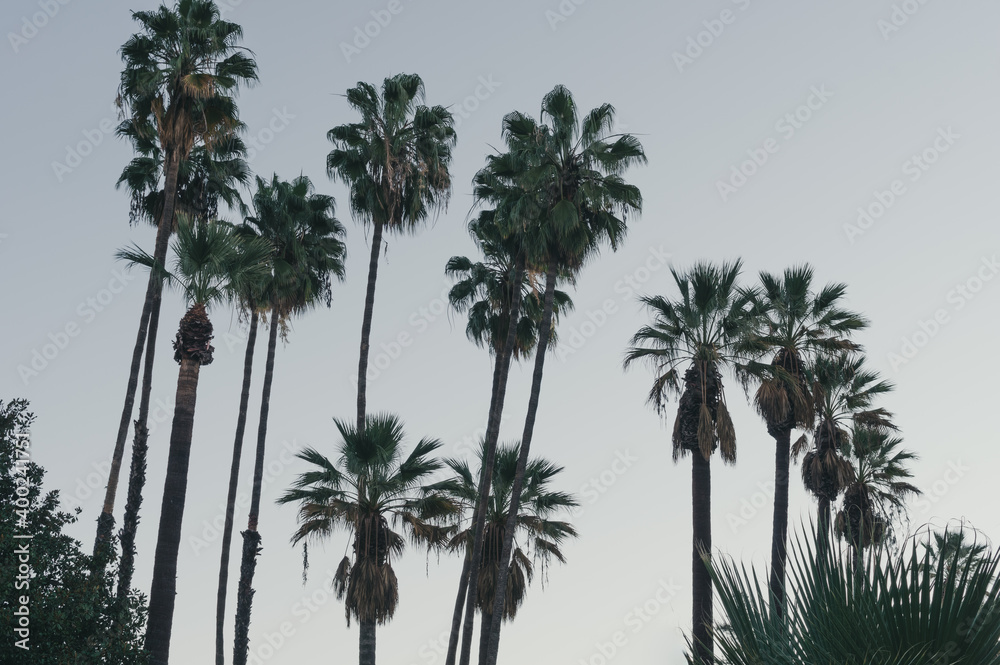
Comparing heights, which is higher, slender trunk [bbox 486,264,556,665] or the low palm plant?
A: slender trunk [bbox 486,264,556,665]

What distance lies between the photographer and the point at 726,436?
3005 cm

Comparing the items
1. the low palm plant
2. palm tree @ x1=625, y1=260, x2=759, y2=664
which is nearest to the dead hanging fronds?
palm tree @ x1=625, y1=260, x2=759, y2=664

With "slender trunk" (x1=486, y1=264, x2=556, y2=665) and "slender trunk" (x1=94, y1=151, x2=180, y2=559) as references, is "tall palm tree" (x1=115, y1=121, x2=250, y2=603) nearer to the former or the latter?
"slender trunk" (x1=94, y1=151, x2=180, y2=559)

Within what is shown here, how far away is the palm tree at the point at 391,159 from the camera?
35.8 metres

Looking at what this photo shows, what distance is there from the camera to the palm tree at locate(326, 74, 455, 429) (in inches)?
1411

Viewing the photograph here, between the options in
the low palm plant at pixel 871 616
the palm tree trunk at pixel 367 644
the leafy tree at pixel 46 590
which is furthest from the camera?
the palm tree trunk at pixel 367 644

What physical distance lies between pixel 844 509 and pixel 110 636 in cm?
3197

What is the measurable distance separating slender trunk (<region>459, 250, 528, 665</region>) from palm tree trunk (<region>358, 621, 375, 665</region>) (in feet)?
11.1

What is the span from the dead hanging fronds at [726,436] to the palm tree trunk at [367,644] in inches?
447

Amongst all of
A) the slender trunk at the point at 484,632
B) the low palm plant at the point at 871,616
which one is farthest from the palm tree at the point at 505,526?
the low palm plant at the point at 871,616

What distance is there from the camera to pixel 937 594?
9719 millimetres

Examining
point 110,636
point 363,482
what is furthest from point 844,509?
point 110,636

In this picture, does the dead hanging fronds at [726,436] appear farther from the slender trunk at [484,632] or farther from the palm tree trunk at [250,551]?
the palm tree trunk at [250,551]

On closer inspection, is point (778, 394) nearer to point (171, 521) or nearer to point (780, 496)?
point (780, 496)
